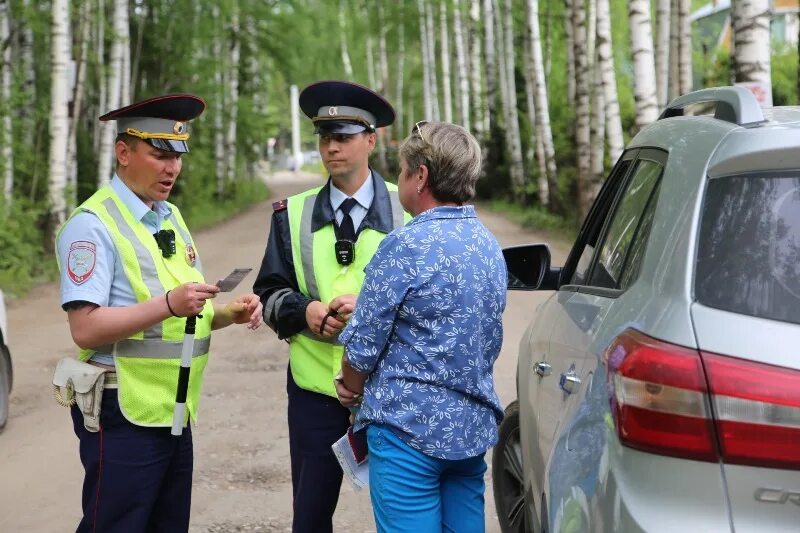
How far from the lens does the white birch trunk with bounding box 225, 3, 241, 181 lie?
113ft

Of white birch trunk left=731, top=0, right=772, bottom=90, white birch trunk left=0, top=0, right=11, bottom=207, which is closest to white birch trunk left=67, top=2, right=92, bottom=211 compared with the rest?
white birch trunk left=0, top=0, right=11, bottom=207

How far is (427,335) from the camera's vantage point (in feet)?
10.6

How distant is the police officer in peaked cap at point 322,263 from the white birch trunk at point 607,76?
14380 mm

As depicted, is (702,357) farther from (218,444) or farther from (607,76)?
(607,76)

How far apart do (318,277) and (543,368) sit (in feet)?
2.98

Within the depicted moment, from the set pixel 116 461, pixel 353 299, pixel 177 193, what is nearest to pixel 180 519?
pixel 116 461

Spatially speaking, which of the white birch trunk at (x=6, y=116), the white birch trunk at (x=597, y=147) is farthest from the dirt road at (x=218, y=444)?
the white birch trunk at (x=597, y=147)

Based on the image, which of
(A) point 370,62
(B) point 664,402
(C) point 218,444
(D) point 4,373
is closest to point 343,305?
(B) point 664,402

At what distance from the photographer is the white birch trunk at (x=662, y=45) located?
64.0 feet

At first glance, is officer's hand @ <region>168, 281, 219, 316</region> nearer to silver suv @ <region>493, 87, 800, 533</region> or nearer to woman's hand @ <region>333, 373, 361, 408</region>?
woman's hand @ <region>333, 373, 361, 408</region>

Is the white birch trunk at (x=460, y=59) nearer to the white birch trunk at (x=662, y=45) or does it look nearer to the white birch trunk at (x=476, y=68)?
the white birch trunk at (x=476, y=68)

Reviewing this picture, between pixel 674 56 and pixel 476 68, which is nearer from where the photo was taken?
pixel 674 56

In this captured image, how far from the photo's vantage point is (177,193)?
30.2m

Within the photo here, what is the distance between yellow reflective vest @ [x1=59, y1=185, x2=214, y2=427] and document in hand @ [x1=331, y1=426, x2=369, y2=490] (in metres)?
0.59
